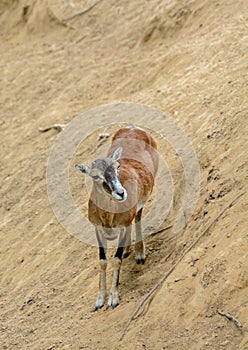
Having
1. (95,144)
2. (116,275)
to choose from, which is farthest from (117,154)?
(95,144)

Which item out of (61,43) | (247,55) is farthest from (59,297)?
(61,43)

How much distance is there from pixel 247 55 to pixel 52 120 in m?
4.99

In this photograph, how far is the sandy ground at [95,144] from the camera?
8156mm

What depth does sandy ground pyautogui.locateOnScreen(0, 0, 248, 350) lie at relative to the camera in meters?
8.16

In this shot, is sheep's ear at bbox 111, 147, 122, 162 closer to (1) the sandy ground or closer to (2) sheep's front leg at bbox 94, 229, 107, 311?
(2) sheep's front leg at bbox 94, 229, 107, 311

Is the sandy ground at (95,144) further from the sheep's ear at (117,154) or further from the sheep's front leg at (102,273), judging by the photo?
the sheep's ear at (117,154)

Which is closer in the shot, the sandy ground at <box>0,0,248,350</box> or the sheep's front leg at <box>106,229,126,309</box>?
the sandy ground at <box>0,0,248,350</box>

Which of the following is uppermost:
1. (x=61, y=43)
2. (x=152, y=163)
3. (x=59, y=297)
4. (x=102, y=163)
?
(x=102, y=163)

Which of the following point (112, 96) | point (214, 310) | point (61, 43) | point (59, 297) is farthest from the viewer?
point (61, 43)

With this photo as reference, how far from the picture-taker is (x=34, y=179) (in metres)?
14.2

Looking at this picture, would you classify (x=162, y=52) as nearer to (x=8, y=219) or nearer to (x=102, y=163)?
(x=8, y=219)

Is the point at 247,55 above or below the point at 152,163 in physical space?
below

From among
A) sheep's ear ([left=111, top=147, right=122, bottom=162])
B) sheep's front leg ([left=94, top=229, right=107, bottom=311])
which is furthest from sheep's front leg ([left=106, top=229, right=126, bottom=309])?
sheep's ear ([left=111, top=147, right=122, bottom=162])

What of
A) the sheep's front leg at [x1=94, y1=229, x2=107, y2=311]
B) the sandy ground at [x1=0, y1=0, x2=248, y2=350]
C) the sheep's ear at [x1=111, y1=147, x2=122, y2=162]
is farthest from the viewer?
the sheep's front leg at [x1=94, y1=229, x2=107, y2=311]
